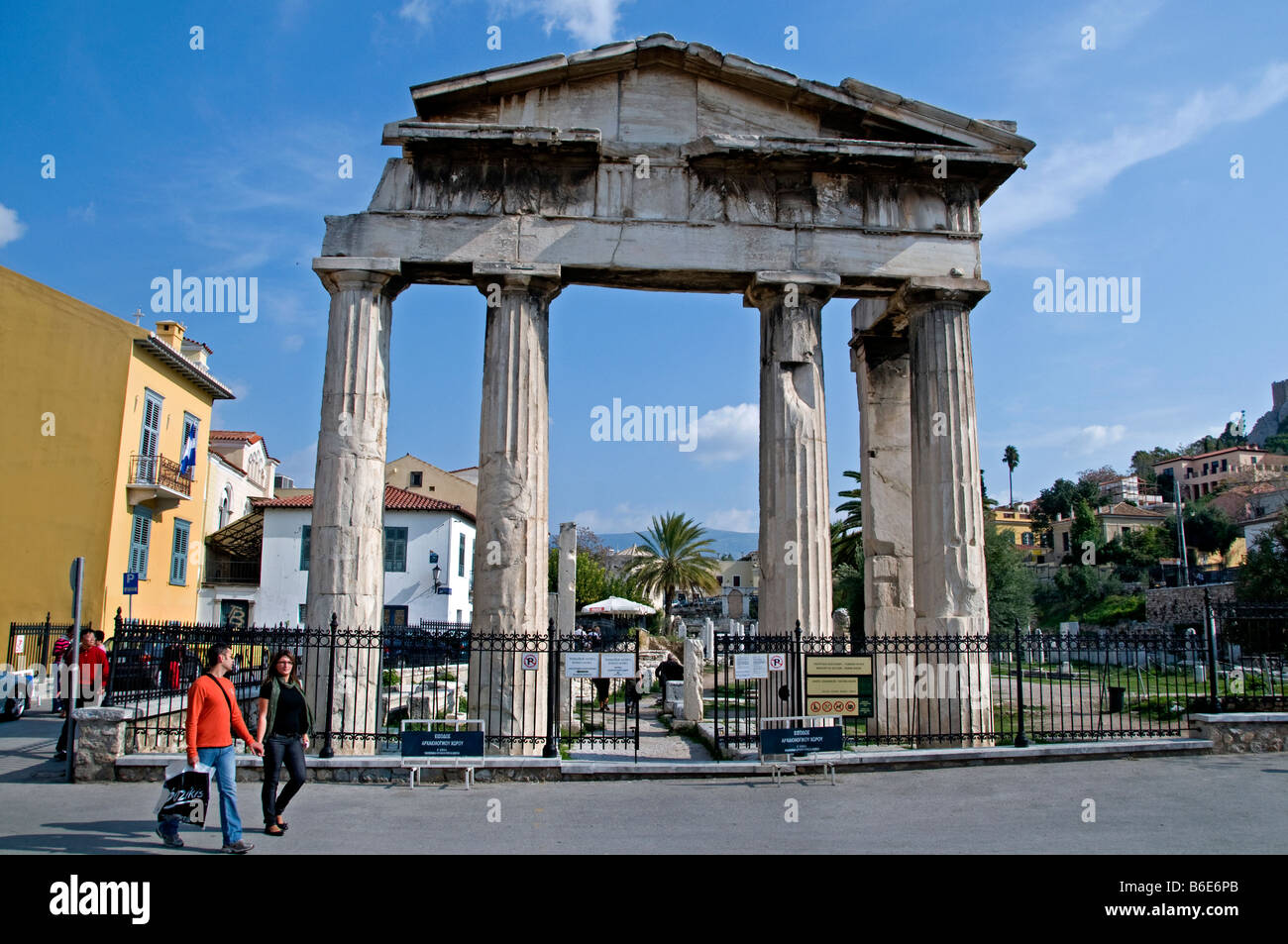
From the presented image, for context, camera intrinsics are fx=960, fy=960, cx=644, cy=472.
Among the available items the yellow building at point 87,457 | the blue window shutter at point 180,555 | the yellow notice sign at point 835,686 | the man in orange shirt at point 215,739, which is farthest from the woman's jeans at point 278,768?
the blue window shutter at point 180,555

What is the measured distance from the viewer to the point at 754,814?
958 cm

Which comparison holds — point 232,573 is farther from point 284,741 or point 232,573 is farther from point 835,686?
point 284,741

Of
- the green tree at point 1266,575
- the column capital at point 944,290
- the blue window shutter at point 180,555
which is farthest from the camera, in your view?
the green tree at point 1266,575

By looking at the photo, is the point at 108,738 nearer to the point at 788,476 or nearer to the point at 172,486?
the point at 788,476

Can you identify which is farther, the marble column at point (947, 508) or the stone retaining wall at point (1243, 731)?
the marble column at point (947, 508)

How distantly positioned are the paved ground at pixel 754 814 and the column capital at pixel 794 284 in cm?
730

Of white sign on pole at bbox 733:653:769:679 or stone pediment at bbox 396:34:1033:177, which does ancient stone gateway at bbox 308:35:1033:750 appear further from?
white sign on pole at bbox 733:653:769:679

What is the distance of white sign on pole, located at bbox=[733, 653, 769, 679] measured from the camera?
1209 centimetres

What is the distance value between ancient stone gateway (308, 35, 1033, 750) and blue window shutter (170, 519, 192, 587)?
19054 millimetres

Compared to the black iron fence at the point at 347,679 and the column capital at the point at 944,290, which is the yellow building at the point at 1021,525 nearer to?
the column capital at the point at 944,290

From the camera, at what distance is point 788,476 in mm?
14625

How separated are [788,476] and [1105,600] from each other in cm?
5456

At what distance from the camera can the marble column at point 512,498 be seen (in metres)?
13.3

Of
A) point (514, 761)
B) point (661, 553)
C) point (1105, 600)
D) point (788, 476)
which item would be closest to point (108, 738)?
point (514, 761)
